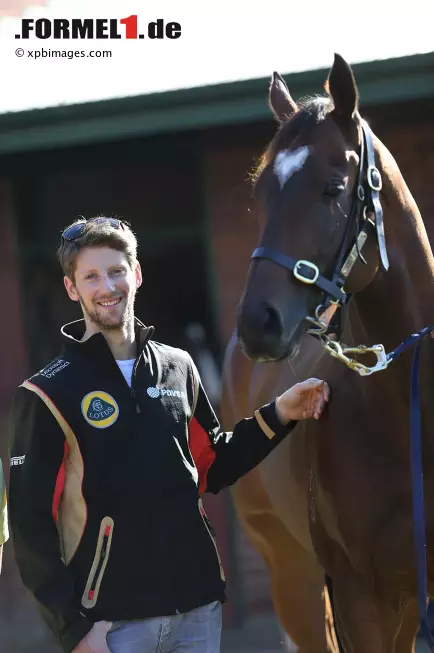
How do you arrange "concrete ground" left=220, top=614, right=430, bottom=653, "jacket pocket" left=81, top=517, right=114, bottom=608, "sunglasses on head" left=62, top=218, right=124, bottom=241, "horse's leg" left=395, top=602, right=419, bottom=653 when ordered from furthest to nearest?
1. "concrete ground" left=220, top=614, right=430, bottom=653
2. "horse's leg" left=395, top=602, right=419, bottom=653
3. "sunglasses on head" left=62, top=218, right=124, bottom=241
4. "jacket pocket" left=81, top=517, right=114, bottom=608

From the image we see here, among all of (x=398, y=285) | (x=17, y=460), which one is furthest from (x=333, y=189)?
(x=17, y=460)

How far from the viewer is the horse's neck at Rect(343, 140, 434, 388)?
304cm

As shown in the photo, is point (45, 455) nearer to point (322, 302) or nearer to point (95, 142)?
point (322, 302)

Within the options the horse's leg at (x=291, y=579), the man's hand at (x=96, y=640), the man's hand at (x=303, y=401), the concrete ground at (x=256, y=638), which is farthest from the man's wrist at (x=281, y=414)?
the concrete ground at (x=256, y=638)

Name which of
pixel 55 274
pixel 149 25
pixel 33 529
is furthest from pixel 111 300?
pixel 55 274

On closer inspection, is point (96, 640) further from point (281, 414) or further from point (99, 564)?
point (281, 414)

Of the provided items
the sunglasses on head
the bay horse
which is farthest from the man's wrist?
the sunglasses on head

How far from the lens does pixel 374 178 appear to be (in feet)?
9.68

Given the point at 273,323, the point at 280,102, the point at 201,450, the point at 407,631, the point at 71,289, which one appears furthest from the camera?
the point at 407,631

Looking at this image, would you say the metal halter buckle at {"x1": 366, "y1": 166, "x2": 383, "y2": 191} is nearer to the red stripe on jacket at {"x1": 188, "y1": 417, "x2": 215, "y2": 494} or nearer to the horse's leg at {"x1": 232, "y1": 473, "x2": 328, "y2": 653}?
the red stripe on jacket at {"x1": 188, "y1": 417, "x2": 215, "y2": 494}

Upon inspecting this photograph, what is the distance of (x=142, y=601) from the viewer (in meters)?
2.77

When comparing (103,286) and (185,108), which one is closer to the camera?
(103,286)

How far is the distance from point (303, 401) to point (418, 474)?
448 mm

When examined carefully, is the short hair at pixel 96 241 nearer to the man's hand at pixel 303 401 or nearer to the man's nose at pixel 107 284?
the man's nose at pixel 107 284
